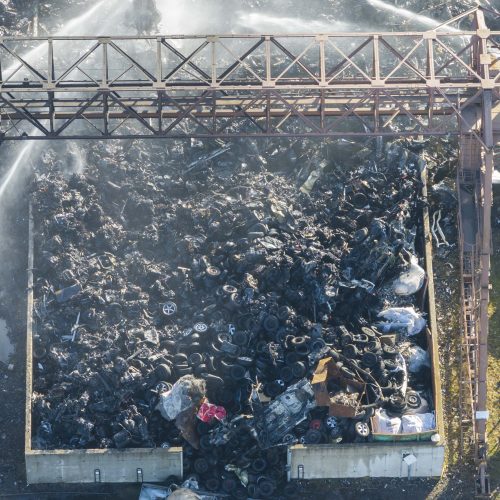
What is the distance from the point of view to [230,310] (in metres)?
40.2

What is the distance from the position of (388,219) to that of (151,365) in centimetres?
905

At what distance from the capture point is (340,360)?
128 ft

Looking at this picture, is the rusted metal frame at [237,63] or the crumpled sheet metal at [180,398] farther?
the crumpled sheet metal at [180,398]

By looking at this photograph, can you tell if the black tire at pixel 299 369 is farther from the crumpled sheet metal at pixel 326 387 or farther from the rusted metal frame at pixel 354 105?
the rusted metal frame at pixel 354 105

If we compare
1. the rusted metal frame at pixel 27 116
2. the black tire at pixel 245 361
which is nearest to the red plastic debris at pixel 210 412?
the black tire at pixel 245 361

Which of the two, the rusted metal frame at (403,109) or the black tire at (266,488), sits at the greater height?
the rusted metal frame at (403,109)

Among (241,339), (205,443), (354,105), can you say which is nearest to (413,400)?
(241,339)

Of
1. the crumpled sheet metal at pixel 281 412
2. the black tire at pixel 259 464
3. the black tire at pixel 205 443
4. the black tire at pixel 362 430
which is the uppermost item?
the crumpled sheet metal at pixel 281 412

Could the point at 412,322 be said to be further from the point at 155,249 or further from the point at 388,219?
the point at 155,249

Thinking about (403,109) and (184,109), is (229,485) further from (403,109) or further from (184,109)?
(403,109)

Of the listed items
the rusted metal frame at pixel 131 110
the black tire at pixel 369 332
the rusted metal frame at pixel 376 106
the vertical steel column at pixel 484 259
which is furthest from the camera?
the black tire at pixel 369 332

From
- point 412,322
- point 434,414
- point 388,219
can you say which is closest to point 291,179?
point 388,219

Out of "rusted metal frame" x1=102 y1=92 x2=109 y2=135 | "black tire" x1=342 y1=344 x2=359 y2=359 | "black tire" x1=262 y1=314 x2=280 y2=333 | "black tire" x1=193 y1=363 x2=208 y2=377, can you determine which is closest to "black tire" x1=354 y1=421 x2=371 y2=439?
"black tire" x1=342 y1=344 x2=359 y2=359

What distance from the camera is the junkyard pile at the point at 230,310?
38.5m
